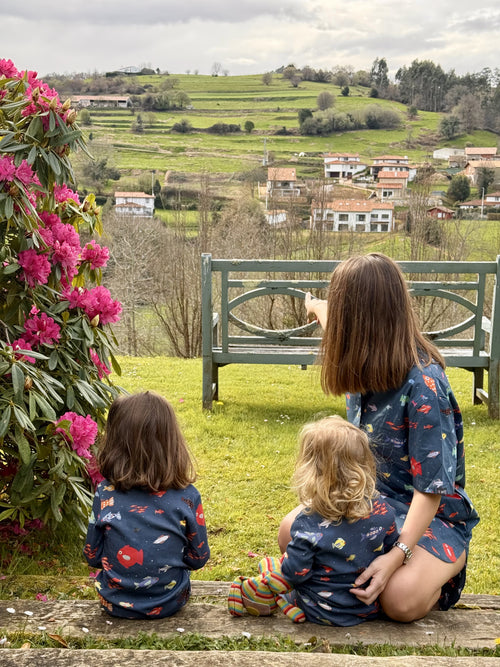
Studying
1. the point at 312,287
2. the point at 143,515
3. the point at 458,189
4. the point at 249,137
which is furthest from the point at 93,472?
the point at 249,137

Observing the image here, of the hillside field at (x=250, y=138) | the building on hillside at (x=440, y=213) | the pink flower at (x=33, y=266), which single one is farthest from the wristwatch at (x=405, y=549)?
the hillside field at (x=250, y=138)

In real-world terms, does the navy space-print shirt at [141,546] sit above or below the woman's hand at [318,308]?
below

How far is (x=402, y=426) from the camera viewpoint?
9.04 ft

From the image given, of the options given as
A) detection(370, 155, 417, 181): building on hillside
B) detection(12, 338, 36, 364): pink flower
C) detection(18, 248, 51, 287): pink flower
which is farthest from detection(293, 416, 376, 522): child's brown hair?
detection(370, 155, 417, 181): building on hillside

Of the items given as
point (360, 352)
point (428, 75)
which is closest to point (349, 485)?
point (360, 352)

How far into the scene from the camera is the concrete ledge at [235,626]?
7.81 feet

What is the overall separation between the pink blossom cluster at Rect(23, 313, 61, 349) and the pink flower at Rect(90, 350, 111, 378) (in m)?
0.35

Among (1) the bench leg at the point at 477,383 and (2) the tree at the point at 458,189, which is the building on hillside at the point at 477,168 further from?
(1) the bench leg at the point at 477,383

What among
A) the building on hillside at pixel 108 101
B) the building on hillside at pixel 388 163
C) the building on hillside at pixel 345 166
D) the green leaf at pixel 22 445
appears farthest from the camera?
the building on hillside at pixel 108 101

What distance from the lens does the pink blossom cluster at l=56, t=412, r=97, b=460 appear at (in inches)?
125

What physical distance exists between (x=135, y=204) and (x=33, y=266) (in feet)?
103

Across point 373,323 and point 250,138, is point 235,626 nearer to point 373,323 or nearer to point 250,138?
point 373,323

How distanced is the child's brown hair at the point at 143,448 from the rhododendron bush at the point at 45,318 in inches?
18.2

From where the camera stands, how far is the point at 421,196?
1953cm
